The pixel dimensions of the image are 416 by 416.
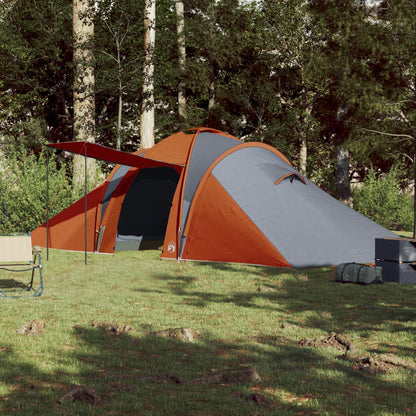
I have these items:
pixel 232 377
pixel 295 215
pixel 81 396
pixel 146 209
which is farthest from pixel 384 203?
pixel 81 396

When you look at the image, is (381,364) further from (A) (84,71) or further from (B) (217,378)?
(A) (84,71)

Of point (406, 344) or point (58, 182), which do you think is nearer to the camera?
point (406, 344)

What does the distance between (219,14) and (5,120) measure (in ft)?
35.4

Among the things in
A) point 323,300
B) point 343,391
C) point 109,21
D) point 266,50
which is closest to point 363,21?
point 266,50

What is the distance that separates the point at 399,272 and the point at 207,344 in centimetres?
470

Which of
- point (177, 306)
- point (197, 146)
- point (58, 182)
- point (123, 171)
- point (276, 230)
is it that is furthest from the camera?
point (58, 182)

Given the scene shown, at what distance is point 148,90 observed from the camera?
19125mm

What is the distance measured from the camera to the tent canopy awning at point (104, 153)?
1063 centimetres

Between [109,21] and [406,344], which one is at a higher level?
[109,21]

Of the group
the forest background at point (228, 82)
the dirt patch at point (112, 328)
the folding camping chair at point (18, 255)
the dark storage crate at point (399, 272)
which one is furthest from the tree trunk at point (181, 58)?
the dirt patch at point (112, 328)

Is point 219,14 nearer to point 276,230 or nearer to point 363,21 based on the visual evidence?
point 363,21

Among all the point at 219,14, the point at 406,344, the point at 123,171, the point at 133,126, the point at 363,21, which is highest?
the point at 219,14

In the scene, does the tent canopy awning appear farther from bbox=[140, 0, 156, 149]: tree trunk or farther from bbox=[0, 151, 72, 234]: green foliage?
bbox=[140, 0, 156, 149]: tree trunk

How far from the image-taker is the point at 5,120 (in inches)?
1051
